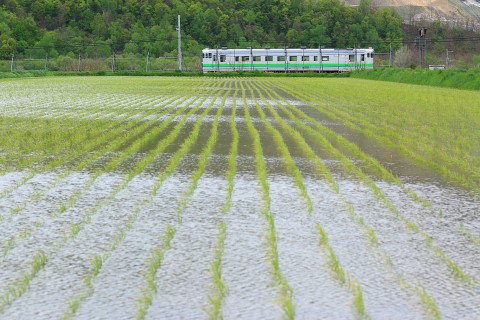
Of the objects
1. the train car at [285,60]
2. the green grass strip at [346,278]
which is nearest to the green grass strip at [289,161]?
the green grass strip at [346,278]

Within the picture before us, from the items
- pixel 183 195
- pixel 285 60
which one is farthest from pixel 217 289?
pixel 285 60

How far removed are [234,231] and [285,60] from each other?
2247 inches

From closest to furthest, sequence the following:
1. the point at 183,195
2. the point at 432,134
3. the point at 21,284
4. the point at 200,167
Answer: the point at 21,284 < the point at 183,195 < the point at 200,167 < the point at 432,134

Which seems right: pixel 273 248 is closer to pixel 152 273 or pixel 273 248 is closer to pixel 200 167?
pixel 152 273

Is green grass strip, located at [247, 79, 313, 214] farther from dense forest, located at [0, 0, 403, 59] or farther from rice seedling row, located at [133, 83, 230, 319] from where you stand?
dense forest, located at [0, 0, 403, 59]

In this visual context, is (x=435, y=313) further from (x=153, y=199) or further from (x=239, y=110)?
(x=239, y=110)

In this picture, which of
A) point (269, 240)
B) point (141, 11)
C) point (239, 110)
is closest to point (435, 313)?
point (269, 240)

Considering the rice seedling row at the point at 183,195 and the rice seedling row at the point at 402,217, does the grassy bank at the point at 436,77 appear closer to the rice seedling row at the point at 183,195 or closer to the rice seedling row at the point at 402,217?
the rice seedling row at the point at 183,195

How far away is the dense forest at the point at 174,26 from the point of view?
313 ft

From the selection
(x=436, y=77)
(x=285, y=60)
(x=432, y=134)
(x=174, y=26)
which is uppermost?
(x=174, y=26)

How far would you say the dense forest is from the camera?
95.4m

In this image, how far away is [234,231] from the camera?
212 inches

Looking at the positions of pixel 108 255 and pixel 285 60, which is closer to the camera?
pixel 108 255

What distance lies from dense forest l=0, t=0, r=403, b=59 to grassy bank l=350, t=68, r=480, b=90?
5093cm
